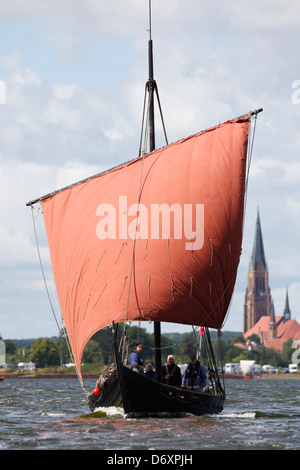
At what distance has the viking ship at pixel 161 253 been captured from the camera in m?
28.1

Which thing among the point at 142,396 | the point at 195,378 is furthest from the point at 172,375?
the point at 142,396

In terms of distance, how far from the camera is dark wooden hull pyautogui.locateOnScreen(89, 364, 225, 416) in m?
26.6

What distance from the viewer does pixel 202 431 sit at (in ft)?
79.5

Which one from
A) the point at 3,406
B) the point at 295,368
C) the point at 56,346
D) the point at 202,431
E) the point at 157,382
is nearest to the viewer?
the point at 202,431

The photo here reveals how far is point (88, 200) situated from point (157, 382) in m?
7.69

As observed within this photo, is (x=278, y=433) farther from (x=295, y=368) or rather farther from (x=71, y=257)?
(x=295, y=368)

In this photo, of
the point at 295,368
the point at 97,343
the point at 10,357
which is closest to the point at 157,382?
the point at 97,343

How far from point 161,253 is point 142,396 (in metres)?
4.63

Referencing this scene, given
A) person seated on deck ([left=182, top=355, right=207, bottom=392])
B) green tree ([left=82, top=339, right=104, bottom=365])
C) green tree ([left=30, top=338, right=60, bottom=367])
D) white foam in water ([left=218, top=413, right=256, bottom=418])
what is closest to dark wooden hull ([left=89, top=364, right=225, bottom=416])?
person seated on deck ([left=182, top=355, right=207, bottom=392])

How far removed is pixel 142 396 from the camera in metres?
26.8

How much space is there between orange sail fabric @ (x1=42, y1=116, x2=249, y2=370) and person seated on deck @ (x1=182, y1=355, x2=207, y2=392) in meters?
1.64

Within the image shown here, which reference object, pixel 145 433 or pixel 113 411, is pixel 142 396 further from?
pixel 145 433

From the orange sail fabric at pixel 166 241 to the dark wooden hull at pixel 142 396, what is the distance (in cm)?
226
